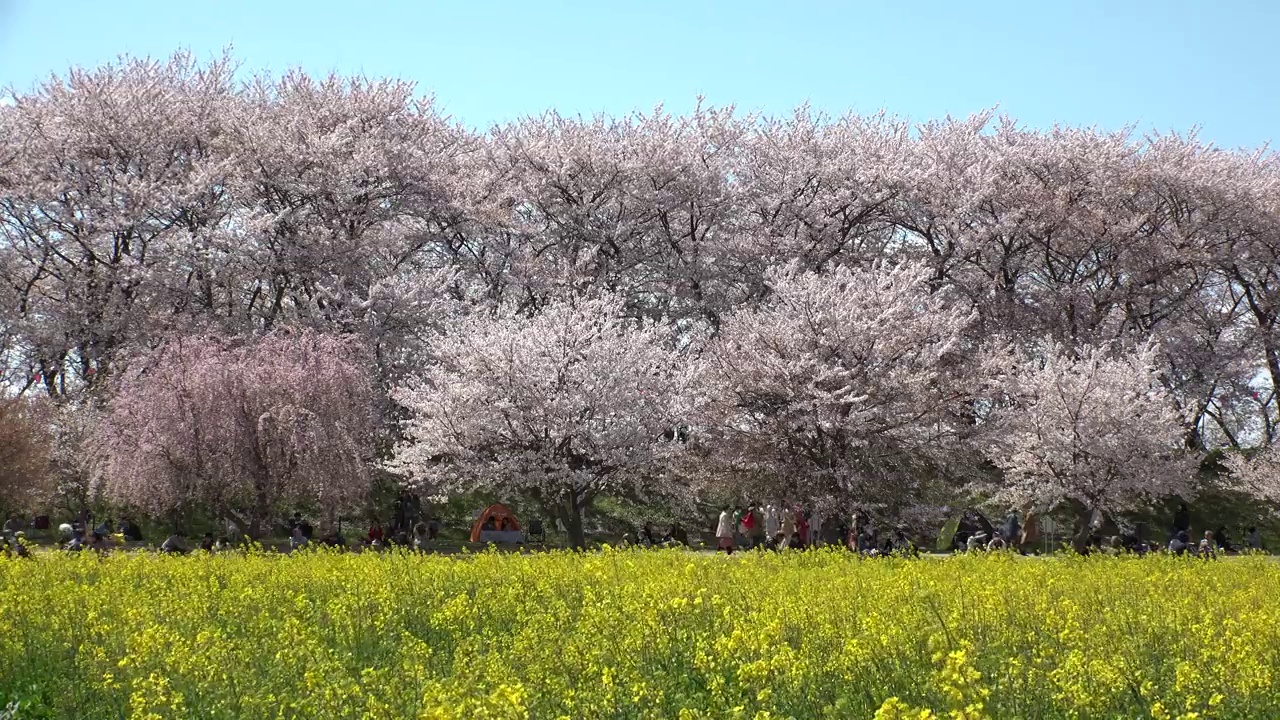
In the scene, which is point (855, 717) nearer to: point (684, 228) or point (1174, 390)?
point (684, 228)

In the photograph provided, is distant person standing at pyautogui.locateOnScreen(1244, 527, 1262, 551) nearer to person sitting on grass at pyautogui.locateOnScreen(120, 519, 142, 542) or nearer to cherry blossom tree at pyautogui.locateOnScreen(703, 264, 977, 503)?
cherry blossom tree at pyautogui.locateOnScreen(703, 264, 977, 503)

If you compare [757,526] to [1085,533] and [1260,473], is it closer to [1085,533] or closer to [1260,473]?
[1085,533]

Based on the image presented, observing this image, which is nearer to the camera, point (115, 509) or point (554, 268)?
point (115, 509)

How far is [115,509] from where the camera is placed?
34062 millimetres

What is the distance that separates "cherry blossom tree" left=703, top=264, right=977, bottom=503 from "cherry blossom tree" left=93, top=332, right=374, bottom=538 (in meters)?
9.64

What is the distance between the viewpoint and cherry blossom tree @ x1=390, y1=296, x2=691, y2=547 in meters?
30.0

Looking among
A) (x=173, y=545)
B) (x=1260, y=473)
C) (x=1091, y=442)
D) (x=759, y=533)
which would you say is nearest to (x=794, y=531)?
(x=759, y=533)

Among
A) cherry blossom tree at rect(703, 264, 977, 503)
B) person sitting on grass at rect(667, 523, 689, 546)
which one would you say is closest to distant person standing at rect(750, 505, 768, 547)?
cherry blossom tree at rect(703, 264, 977, 503)

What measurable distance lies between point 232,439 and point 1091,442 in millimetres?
20639

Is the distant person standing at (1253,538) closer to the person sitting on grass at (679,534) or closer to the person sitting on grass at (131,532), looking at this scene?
the person sitting on grass at (679,534)

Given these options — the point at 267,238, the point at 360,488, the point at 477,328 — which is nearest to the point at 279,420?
the point at 360,488

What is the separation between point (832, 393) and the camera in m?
31.4

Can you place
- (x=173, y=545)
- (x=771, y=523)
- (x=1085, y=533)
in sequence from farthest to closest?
(x=771, y=523), (x=1085, y=533), (x=173, y=545)

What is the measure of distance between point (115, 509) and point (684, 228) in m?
19.9
